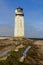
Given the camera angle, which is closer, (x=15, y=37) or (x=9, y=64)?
(x=9, y=64)

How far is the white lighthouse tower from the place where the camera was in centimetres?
2662

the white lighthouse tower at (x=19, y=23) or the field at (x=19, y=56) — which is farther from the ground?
the white lighthouse tower at (x=19, y=23)

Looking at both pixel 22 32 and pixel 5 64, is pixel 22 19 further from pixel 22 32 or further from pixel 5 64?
pixel 5 64

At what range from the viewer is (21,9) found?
28.6 meters

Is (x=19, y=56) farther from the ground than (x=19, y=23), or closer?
closer

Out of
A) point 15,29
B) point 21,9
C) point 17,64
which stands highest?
point 21,9

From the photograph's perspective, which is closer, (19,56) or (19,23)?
(19,56)

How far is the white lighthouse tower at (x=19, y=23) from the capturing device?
87.3 feet

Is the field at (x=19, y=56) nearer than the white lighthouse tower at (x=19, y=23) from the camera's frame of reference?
Yes

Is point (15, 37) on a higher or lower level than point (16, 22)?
lower

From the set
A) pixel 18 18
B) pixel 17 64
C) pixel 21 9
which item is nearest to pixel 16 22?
pixel 18 18

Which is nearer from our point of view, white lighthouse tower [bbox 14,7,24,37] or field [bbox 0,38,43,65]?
field [bbox 0,38,43,65]

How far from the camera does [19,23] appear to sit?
88.4 ft

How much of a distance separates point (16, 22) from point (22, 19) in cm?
102
